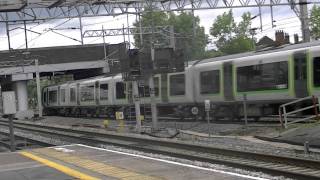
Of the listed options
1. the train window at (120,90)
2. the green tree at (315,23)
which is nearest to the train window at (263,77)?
the train window at (120,90)

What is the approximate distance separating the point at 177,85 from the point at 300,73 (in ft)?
30.2

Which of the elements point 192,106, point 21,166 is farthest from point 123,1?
point 21,166

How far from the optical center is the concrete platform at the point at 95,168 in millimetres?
10688

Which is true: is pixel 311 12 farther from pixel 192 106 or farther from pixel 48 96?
pixel 192 106

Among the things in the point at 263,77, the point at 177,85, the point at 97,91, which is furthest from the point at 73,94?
the point at 263,77

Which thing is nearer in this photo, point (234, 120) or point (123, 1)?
point (234, 120)

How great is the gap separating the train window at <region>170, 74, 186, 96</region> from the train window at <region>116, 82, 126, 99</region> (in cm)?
661

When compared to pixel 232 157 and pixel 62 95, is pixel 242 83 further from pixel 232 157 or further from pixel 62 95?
pixel 62 95

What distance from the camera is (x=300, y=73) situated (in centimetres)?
2172

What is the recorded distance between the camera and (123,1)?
4034 cm

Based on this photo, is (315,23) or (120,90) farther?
(315,23)

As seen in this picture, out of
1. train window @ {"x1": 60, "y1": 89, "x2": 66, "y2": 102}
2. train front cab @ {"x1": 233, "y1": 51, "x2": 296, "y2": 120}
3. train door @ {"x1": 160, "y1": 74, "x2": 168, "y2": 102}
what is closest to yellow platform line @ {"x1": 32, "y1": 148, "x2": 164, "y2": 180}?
train front cab @ {"x1": 233, "y1": 51, "x2": 296, "y2": 120}

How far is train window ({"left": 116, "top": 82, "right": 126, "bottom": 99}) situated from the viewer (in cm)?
3644

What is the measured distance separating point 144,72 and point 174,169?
1172 centimetres
